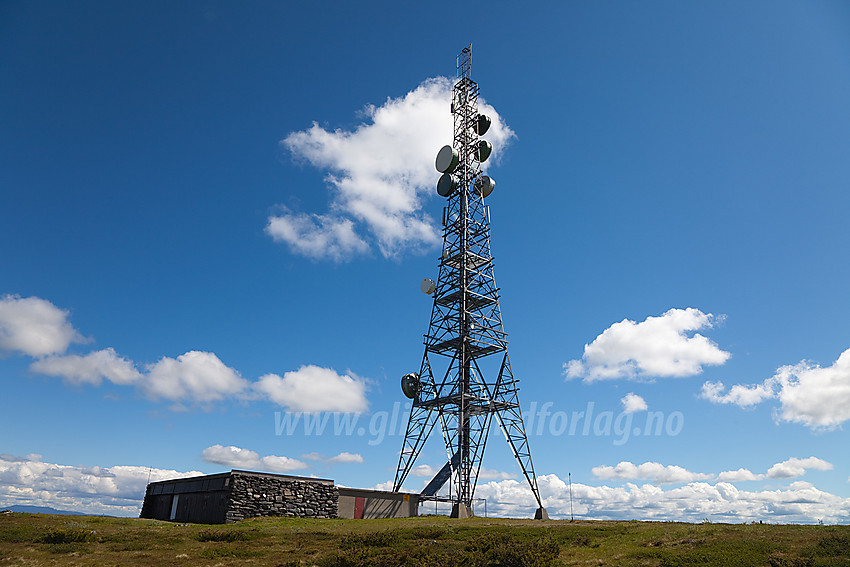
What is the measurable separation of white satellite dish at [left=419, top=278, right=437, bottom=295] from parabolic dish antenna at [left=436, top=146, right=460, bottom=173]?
1195 centimetres

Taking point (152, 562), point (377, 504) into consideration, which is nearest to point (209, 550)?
point (152, 562)

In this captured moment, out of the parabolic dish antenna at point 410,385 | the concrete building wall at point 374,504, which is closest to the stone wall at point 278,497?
the concrete building wall at point 374,504

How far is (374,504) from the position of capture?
43156 millimetres

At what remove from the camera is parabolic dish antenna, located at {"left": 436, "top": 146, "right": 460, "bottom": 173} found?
56.5 metres

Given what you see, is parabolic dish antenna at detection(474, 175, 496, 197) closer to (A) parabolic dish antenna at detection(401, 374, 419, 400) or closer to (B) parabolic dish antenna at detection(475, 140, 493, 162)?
(B) parabolic dish antenna at detection(475, 140, 493, 162)

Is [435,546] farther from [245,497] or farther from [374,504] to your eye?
[374,504]

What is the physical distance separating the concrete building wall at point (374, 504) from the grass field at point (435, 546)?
11.9 m

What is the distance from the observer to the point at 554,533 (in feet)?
88.1

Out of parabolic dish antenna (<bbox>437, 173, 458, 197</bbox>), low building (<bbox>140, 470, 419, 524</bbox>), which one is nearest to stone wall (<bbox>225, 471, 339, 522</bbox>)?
low building (<bbox>140, 470, 419, 524</bbox>)

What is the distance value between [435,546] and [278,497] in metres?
17.9

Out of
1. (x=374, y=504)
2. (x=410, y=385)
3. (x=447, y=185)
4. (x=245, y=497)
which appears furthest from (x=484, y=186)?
(x=245, y=497)

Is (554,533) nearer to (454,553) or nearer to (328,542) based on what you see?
(454,553)

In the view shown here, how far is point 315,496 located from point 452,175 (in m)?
34.3

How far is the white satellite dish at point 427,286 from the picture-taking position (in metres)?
55.1
